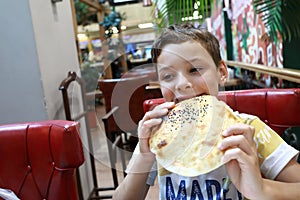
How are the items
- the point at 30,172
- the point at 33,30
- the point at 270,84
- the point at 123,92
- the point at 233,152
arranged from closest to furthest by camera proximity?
1. the point at 233,152
2. the point at 123,92
3. the point at 30,172
4. the point at 33,30
5. the point at 270,84

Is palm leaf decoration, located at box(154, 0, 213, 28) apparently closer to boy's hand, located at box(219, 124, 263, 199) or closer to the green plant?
the green plant

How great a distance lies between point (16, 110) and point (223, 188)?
1.41m

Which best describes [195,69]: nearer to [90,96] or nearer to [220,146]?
[220,146]

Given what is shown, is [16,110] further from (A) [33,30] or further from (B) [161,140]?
(B) [161,140]

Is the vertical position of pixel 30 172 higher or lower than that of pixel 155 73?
lower

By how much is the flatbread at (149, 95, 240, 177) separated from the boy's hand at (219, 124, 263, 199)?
0.02m

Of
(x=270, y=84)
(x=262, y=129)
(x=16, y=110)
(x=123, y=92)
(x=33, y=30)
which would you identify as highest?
(x=33, y=30)

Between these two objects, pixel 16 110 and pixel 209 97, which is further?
pixel 16 110

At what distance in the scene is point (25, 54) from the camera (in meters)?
1.70

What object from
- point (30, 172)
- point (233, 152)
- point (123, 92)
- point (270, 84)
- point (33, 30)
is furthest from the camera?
point (270, 84)

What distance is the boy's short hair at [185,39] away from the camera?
64cm

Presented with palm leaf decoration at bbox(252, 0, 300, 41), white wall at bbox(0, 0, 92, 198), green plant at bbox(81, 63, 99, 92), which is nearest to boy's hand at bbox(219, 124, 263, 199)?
green plant at bbox(81, 63, 99, 92)

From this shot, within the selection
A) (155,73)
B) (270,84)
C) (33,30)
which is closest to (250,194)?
(155,73)

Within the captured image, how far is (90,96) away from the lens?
0.85 m
